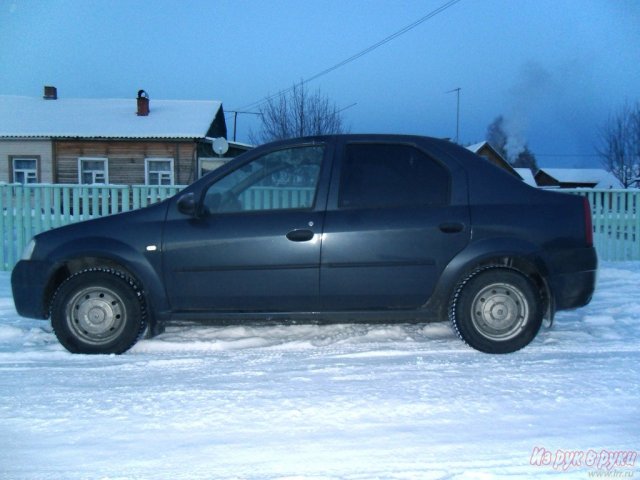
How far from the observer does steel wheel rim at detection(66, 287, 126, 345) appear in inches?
175

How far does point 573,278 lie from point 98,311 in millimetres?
3721

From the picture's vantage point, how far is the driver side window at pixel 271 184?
4.55 m

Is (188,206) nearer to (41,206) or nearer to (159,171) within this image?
(41,206)

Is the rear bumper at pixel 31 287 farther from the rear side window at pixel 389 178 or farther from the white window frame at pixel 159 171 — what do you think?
the white window frame at pixel 159 171

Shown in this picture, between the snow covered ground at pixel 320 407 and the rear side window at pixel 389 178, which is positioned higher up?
the rear side window at pixel 389 178

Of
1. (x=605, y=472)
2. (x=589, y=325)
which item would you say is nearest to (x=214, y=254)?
(x=605, y=472)

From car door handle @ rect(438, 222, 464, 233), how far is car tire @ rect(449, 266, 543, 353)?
36 cm

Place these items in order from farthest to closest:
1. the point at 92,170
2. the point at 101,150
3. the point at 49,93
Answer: the point at 49,93 → the point at 92,170 → the point at 101,150

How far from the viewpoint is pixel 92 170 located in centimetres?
2288

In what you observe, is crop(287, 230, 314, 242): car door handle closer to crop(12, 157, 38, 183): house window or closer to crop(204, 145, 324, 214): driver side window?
crop(204, 145, 324, 214): driver side window

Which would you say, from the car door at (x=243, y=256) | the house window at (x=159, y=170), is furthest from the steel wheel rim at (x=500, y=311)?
the house window at (x=159, y=170)

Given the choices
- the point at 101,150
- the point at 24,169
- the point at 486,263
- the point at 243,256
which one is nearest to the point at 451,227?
the point at 486,263

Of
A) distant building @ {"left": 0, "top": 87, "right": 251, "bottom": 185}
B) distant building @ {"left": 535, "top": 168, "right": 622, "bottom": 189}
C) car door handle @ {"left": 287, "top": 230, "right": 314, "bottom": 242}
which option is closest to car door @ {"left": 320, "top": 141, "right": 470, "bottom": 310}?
car door handle @ {"left": 287, "top": 230, "right": 314, "bottom": 242}

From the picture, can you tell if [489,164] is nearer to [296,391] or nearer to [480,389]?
[480,389]
